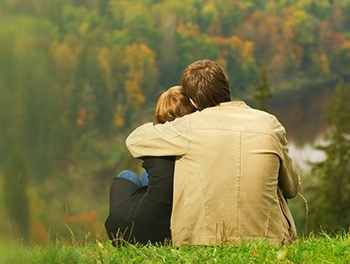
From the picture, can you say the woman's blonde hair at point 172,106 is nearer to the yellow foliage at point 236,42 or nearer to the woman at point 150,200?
the woman at point 150,200

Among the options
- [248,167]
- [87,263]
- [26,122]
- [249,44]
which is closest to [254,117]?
[248,167]

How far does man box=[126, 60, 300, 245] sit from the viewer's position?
84.5 inches

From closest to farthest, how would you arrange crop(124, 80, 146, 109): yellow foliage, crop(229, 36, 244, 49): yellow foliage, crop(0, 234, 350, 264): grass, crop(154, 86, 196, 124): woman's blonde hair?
1. crop(0, 234, 350, 264): grass
2. crop(154, 86, 196, 124): woman's blonde hair
3. crop(124, 80, 146, 109): yellow foliage
4. crop(229, 36, 244, 49): yellow foliage

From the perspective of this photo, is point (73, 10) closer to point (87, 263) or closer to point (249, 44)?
point (249, 44)

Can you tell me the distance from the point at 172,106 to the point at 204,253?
782 mm

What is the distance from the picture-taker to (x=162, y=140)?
7.21ft

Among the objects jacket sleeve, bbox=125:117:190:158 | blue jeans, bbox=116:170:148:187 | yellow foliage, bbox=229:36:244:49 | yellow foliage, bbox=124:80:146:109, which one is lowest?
yellow foliage, bbox=124:80:146:109

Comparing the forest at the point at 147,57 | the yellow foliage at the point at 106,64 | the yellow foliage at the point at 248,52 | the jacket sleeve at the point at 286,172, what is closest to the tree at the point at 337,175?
the forest at the point at 147,57

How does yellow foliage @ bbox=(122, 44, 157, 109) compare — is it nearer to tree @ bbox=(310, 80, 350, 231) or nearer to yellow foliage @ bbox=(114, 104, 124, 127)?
yellow foliage @ bbox=(114, 104, 124, 127)

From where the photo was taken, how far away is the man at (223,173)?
2146 mm

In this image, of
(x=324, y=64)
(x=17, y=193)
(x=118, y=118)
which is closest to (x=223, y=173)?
(x=17, y=193)

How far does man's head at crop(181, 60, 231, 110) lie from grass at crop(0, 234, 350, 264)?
71 centimetres

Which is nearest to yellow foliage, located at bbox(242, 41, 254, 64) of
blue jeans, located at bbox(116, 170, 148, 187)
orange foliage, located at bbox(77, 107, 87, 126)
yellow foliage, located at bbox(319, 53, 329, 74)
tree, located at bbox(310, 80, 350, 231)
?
yellow foliage, located at bbox(319, 53, 329, 74)

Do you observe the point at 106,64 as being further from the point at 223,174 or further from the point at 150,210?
the point at 223,174
